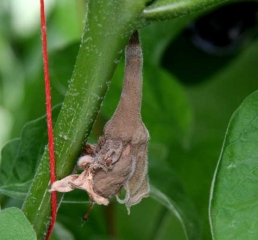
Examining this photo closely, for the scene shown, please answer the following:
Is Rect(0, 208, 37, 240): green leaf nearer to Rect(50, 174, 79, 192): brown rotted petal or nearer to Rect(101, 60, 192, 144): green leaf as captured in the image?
Rect(50, 174, 79, 192): brown rotted petal

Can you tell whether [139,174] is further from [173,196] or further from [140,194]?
[173,196]

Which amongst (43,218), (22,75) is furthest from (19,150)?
(22,75)

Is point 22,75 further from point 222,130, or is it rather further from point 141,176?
point 141,176

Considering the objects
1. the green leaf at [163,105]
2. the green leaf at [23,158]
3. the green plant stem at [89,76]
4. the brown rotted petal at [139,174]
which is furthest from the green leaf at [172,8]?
the green leaf at [163,105]

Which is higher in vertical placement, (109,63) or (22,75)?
(109,63)

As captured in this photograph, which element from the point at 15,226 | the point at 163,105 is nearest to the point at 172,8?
the point at 15,226

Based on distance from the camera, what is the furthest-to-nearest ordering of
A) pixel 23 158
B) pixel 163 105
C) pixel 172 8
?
1. pixel 163 105
2. pixel 23 158
3. pixel 172 8

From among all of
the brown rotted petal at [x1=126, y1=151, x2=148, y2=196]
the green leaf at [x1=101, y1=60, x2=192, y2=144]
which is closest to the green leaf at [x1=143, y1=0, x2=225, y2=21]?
the brown rotted petal at [x1=126, y1=151, x2=148, y2=196]
